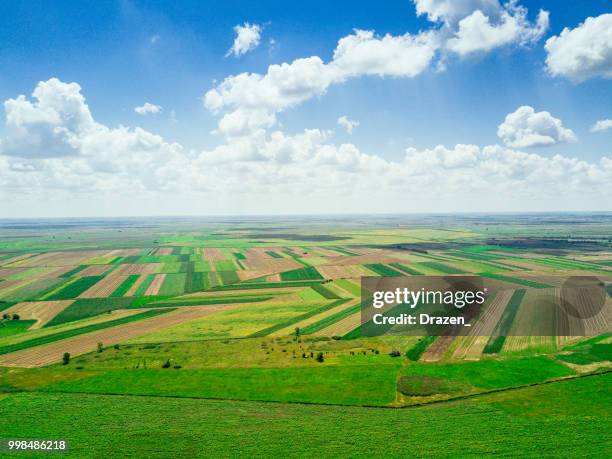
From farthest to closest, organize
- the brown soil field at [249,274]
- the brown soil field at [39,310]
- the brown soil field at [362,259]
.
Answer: the brown soil field at [362,259]
the brown soil field at [249,274]
the brown soil field at [39,310]

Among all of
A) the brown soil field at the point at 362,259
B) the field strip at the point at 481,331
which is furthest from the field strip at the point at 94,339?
the brown soil field at the point at 362,259

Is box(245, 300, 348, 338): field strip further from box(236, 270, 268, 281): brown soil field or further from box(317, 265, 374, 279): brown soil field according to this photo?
box(236, 270, 268, 281): brown soil field

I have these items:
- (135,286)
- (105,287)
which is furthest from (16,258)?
(135,286)

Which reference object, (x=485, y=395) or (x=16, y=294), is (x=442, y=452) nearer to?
(x=485, y=395)

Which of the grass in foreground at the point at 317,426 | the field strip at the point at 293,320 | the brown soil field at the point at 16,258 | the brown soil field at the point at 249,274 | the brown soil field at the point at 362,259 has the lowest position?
the grass in foreground at the point at 317,426

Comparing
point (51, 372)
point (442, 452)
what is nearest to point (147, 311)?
point (51, 372)

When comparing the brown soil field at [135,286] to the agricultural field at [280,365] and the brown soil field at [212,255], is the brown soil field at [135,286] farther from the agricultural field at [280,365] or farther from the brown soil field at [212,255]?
the brown soil field at [212,255]
